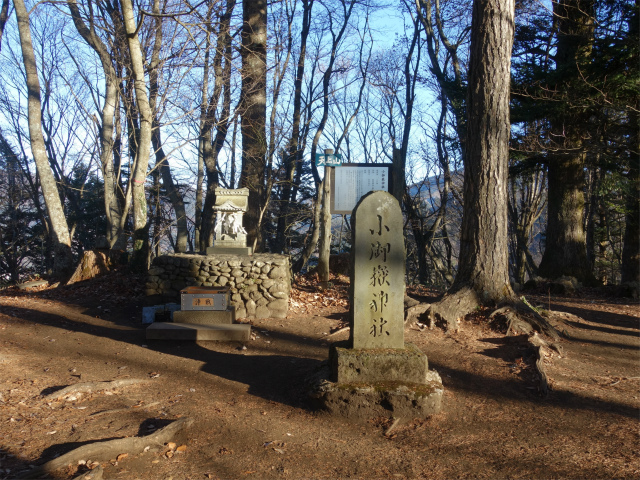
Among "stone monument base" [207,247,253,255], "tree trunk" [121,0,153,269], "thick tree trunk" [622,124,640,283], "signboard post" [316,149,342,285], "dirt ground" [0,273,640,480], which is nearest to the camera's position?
"dirt ground" [0,273,640,480]

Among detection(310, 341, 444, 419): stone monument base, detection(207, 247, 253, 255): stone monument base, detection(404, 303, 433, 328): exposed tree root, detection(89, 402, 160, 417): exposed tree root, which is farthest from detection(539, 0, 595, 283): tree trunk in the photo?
detection(89, 402, 160, 417): exposed tree root

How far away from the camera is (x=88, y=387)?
461 centimetres

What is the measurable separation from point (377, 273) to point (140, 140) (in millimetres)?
8370

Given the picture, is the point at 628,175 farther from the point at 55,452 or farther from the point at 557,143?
the point at 55,452

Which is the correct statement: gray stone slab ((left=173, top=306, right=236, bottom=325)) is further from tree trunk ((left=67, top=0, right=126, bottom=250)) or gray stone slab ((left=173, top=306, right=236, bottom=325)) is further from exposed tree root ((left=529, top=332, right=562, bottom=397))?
tree trunk ((left=67, top=0, right=126, bottom=250))

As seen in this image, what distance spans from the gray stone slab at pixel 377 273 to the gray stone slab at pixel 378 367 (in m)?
0.16

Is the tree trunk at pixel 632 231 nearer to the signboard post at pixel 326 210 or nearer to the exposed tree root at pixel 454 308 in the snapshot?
the exposed tree root at pixel 454 308

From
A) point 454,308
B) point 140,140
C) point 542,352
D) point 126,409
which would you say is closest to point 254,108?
point 140,140

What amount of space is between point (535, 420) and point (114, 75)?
1328 cm

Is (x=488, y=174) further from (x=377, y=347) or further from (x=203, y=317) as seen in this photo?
(x=203, y=317)

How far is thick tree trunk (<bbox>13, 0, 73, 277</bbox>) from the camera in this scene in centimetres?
1149

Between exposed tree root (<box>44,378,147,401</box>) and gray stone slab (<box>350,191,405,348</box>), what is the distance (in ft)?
8.39

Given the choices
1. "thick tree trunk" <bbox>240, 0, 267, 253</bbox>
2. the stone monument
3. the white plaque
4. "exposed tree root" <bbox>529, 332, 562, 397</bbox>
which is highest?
"thick tree trunk" <bbox>240, 0, 267, 253</bbox>

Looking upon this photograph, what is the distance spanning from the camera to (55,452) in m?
3.35
